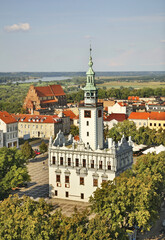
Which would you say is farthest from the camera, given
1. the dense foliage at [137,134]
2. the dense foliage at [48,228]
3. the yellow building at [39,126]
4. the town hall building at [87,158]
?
the yellow building at [39,126]

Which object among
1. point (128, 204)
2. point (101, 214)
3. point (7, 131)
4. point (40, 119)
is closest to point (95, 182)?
point (128, 204)

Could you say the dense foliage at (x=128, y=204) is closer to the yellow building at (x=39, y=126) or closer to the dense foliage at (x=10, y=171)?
the dense foliage at (x=10, y=171)

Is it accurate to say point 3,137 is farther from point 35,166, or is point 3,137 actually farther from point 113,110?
point 113,110

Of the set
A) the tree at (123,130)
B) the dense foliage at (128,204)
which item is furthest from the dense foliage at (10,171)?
the tree at (123,130)

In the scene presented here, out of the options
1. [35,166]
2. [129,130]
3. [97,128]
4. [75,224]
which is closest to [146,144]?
[129,130]

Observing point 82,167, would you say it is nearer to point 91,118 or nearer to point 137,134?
point 91,118

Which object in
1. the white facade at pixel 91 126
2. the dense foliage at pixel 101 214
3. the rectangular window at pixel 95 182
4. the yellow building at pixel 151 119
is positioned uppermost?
the white facade at pixel 91 126

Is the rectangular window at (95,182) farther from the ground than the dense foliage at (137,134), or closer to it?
closer to it
